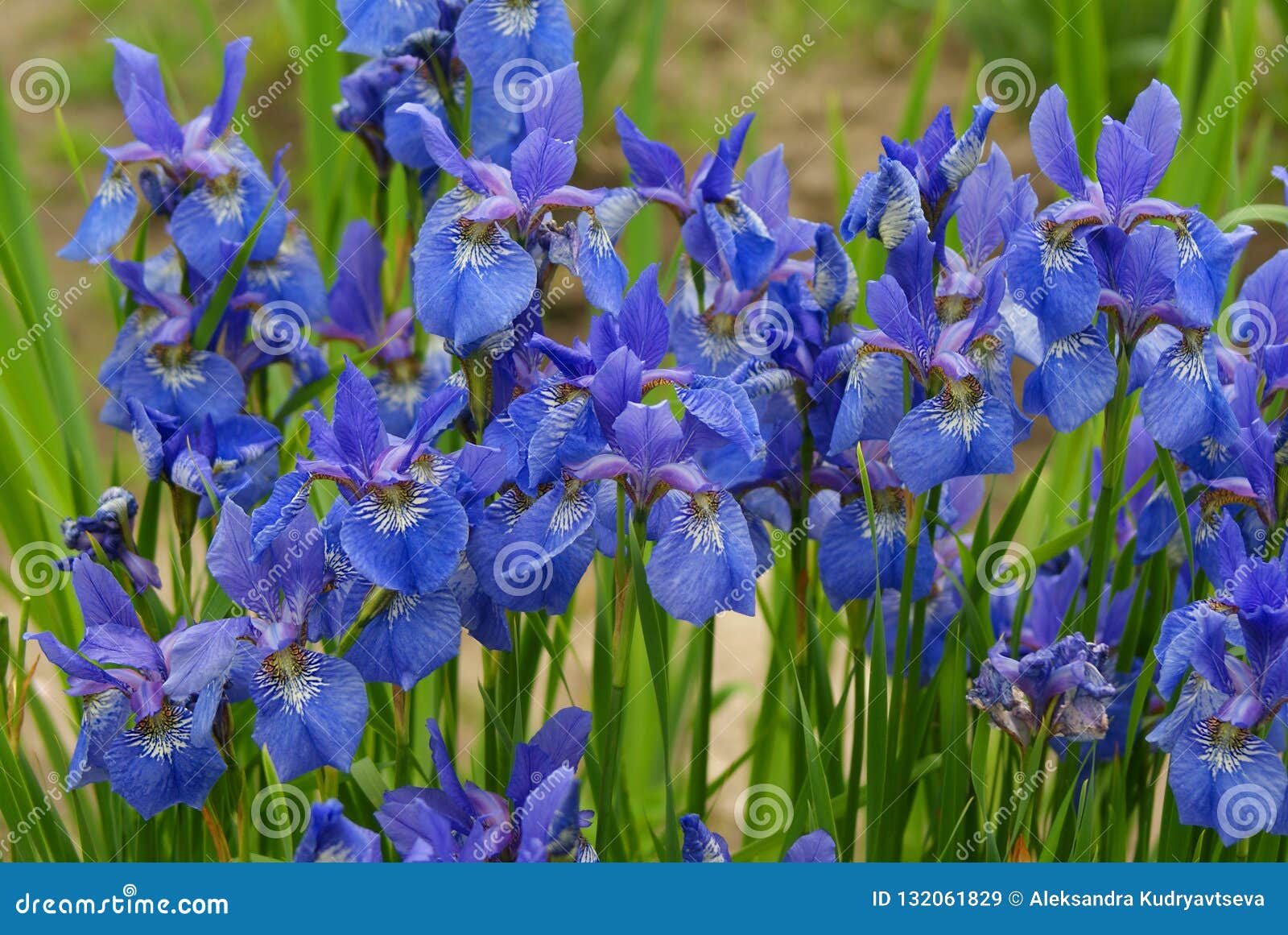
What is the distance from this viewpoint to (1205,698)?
113cm

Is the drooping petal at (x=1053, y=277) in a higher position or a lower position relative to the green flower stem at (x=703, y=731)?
higher

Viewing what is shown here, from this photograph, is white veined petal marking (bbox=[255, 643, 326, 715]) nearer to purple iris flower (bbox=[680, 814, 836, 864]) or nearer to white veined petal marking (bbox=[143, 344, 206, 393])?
purple iris flower (bbox=[680, 814, 836, 864])

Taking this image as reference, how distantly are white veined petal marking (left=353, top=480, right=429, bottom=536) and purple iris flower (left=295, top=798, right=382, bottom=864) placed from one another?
23cm

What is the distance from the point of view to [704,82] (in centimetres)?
427

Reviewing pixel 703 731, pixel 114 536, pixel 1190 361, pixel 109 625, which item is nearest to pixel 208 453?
pixel 114 536

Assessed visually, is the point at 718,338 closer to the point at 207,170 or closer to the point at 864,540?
the point at 864,540

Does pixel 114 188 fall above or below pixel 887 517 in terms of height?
above

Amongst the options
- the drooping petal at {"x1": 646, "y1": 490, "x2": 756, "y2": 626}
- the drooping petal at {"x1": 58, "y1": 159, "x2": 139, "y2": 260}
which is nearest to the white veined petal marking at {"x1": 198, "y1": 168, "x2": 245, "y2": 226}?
the drooping petal at {"x1": 58, "y1": 159, "x2": 139, "y2": 260}

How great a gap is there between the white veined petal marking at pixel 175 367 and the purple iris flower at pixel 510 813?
0.58 meters

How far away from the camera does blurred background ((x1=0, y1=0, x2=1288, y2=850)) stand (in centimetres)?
221

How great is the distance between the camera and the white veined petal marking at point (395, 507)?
105 cm

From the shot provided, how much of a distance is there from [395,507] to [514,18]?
0.59 metres

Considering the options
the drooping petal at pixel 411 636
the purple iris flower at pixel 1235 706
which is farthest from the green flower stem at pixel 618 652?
the purple iris flower at pixel 1235 706

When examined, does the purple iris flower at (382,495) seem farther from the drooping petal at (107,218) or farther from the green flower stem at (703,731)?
the drooping petal at (107,218)
